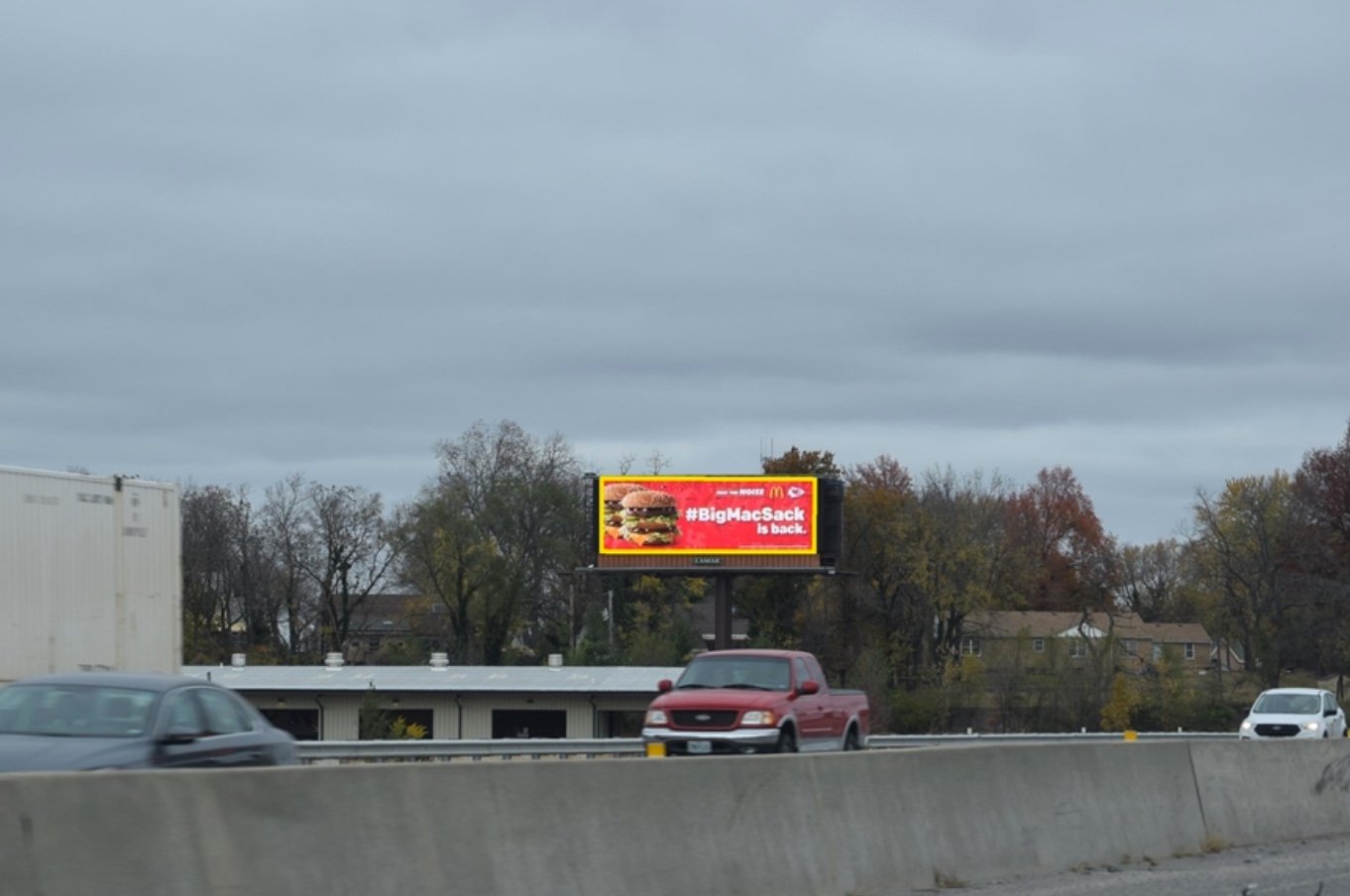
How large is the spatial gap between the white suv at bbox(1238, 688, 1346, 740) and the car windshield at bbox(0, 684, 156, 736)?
964 inches

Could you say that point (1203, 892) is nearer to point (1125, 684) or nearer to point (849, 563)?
point (1125, 684)

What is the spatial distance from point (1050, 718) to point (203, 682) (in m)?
77.2

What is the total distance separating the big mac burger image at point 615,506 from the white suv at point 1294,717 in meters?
31.5

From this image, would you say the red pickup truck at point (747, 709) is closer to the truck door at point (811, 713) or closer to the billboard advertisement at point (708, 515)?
the truck door at point (811, 713)

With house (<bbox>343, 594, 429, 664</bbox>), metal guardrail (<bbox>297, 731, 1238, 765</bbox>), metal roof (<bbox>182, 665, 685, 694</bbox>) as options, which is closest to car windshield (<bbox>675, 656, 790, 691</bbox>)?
metal guardrail (<bbox>297, 731, 1238, 765</bbox>)

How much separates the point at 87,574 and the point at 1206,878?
44.3 ft

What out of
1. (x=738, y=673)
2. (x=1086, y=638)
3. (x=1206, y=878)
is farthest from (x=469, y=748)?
(x=1086, y=638)

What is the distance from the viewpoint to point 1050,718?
8700 centimetres

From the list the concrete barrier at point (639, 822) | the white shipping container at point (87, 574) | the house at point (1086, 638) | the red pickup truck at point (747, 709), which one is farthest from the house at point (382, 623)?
the concrete barrier at point (639, 822)

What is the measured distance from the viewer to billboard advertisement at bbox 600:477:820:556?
62.5m

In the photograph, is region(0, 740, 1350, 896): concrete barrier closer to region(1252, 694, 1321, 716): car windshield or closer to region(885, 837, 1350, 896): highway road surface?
region(885, 837, 1350, 896): highway road surface

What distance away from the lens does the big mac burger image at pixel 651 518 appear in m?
62.9

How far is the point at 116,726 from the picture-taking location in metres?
12.6

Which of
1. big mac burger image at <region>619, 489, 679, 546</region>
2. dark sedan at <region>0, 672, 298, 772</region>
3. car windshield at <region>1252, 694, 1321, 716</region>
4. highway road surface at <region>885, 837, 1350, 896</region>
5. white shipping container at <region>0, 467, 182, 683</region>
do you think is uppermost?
big mac burger image at <region>619, 489, 679, 546</region>
